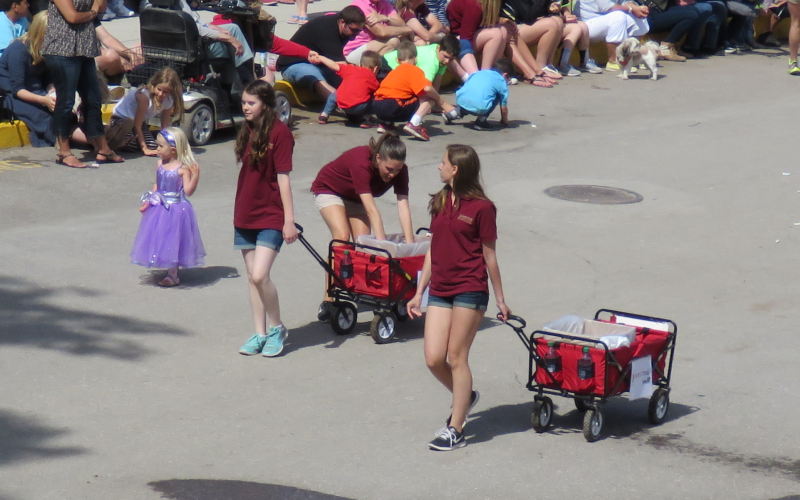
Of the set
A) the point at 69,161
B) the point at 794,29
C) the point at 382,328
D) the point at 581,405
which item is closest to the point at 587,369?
the point at 581,405

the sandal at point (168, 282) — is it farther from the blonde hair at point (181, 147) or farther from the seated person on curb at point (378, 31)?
the seated person on curb at point (378, 31)

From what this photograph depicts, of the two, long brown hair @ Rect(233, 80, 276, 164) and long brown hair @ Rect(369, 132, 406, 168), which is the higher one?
long brown hair @ Rect(233, 80, 276, 164)

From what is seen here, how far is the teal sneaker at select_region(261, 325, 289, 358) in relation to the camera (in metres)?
7.96

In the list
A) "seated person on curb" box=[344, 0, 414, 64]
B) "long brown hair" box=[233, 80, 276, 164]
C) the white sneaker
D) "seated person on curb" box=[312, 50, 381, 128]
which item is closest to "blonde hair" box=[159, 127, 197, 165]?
"long brown hair" box=[233, 80, 276, 164]

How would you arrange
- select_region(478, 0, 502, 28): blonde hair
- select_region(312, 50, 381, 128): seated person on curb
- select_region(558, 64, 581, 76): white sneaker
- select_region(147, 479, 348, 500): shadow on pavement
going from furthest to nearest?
1. select_region(558, 64, 581, 76): white sneaker
2. select_region(478, 0, 502, 28): blonde hair
3. select_region(312, 50, 381, 128): seated person on curb
4. select_region(147, 479, 348, 500): shadow on pavement

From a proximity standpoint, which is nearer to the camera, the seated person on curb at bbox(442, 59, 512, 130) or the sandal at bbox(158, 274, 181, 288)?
the sandal at bbox(158, 274, 181, 288)

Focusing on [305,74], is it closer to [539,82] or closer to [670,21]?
[539,82]

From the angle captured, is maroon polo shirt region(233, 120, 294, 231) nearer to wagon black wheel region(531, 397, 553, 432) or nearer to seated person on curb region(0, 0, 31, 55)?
wagon black wheel region(531, 397, 553, 432)

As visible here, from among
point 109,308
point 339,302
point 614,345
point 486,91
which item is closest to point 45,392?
point 109,308

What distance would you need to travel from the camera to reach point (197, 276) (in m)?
9.63

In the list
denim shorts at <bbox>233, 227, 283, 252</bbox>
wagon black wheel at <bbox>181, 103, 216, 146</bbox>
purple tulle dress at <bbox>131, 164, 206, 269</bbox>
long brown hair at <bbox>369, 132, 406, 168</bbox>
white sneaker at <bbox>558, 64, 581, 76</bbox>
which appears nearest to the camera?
denim shorts at <bbox>233, 227, 283, 252</bbox>

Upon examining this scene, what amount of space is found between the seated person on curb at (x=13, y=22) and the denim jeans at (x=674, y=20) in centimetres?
1175

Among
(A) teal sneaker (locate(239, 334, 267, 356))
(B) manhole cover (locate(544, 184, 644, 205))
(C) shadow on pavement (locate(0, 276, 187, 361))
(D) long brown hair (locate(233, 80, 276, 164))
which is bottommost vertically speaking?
(B) manhole cover (locate(544, 184, 644, 205))

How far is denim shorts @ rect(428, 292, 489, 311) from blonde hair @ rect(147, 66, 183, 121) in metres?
6.67
